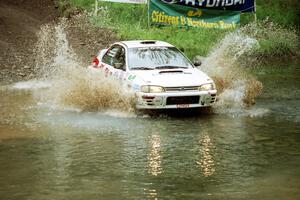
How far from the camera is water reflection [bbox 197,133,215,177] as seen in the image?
9.31m

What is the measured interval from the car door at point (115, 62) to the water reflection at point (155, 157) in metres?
3.23

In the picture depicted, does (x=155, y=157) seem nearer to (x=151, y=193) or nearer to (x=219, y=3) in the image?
(x=151, y=193)

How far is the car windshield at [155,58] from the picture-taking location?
14.5 metres

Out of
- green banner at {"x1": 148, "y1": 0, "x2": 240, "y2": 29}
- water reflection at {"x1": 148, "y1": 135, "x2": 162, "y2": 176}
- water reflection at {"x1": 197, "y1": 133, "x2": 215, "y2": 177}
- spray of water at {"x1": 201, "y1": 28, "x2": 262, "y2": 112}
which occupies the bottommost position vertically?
water reflection at {"x1": 197, "y1": 133, "x2": 215, "y2": 177}

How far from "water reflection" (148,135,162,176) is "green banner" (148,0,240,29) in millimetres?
14792

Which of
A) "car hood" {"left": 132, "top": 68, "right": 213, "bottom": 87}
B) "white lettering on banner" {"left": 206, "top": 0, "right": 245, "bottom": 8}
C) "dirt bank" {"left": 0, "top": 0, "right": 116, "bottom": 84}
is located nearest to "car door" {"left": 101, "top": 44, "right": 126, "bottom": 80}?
"car hood" {"left": 132, "top": 68, "right": 213, "bottom": 87}

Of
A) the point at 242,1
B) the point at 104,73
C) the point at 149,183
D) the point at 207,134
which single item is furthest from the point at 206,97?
the point at 242,1

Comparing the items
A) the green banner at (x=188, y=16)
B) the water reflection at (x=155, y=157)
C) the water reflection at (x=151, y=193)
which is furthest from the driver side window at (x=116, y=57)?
the green banner at (x=188, y=16)

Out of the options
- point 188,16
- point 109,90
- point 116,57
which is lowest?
point 109,90

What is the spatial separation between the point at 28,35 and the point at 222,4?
793 cm

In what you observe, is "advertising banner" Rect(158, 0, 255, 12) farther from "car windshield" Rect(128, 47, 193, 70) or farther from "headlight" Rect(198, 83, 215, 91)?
"headlight" Rect(198, 83, 215, 91)

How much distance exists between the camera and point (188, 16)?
26.1m

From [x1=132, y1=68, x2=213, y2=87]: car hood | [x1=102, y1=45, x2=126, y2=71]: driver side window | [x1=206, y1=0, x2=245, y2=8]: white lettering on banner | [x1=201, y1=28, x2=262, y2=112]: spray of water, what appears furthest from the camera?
[x1=206, y1=0, x2=245, y2=8]: white lettering on banner

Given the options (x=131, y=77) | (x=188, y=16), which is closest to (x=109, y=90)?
(x=131, y=77)
